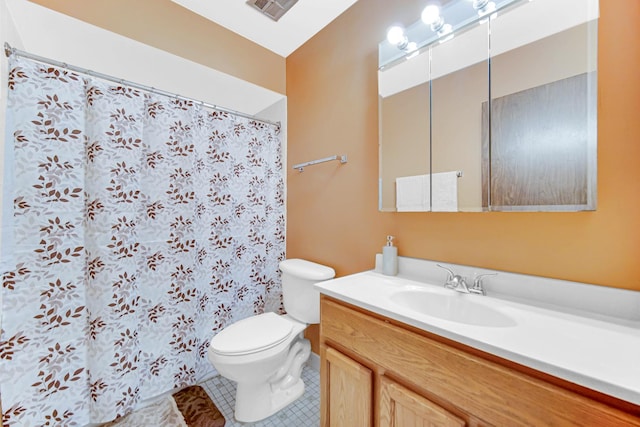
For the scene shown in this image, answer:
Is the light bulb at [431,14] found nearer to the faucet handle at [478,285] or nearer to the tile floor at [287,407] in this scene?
the faucet handle at [478,285]

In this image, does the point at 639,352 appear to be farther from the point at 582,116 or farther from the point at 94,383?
the point at 94,383

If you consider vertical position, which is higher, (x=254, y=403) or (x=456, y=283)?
(x=456, y=283)

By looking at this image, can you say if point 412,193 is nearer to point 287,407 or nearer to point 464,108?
point 464,108

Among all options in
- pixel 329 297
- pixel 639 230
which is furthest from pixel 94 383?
pixel 639 230

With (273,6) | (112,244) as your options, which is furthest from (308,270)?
(273,6)

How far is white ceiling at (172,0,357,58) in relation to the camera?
1566 mm

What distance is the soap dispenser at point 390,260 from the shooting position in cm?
126

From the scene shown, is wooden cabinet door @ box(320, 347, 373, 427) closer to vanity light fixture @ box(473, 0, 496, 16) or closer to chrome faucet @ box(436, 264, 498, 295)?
chrome faucet @ box(436, 264, 498, 295)

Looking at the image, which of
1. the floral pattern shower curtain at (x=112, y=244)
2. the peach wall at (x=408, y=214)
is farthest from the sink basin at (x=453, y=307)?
the floral pattern shower curtain at (x=112, y=244)

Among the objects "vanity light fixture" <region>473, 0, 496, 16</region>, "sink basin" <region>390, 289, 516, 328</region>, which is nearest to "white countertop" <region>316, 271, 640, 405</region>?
"sink basin" <region>390, 289, 516, 328</region>

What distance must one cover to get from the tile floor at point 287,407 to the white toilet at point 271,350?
0.12 ft

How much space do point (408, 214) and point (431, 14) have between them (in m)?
0.90

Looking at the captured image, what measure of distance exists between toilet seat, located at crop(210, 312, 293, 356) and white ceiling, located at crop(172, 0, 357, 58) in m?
2.00

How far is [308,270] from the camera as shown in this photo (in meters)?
1.59
